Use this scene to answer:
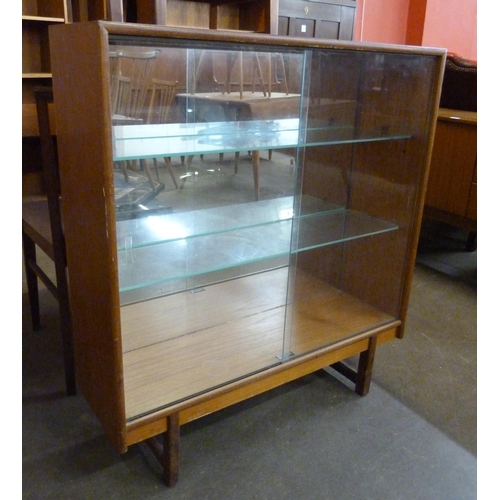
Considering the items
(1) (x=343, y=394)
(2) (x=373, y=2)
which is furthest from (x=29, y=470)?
(2) (x=373, y=2)

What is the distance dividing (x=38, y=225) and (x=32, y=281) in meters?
0.38

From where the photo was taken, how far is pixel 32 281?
199 centimetres

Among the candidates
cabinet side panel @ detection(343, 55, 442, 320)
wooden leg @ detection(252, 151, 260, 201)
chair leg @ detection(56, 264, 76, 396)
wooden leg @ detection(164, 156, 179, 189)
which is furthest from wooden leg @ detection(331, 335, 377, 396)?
chair leg @ detection(56, 264, 76, 396)

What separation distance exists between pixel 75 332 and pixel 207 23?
285 centimetres

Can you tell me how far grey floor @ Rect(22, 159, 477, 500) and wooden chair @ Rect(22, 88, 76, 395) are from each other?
16cm

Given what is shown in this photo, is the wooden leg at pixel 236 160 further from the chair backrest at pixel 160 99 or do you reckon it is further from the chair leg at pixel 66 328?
the chair leg at pixel 66 328

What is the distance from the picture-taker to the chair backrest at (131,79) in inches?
45.3

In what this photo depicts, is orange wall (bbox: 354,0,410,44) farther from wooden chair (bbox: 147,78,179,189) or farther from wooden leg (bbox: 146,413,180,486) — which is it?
wooden leg (bbox: 146,413,180,486)

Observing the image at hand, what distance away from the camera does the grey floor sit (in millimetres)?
1350

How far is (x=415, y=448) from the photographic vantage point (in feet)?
4.96

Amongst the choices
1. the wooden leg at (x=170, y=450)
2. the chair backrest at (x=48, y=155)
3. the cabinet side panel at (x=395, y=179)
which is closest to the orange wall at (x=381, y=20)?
the cabinet side panel at (x=395, y=179)

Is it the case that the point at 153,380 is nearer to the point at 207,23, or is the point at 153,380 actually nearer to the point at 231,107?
the point at 231,107

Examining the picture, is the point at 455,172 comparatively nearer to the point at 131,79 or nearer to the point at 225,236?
the point at 225,236

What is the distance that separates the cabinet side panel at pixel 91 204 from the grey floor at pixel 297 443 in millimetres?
236
